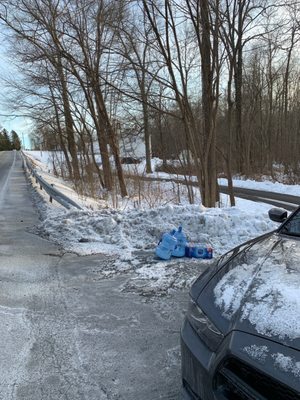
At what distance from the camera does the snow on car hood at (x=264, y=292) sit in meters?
2.05

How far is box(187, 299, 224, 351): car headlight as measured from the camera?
7.29 feet

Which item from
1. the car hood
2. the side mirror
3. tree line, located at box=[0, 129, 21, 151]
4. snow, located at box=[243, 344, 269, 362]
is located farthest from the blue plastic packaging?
tree line, located at box=[0, 129, 21, 151]

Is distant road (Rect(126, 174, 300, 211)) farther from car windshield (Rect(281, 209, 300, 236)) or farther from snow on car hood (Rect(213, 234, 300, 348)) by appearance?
snow on car hood (Rect(213, 234, 300, 348))

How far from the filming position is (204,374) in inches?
84.5

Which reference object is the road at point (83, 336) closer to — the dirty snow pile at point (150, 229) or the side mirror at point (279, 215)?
the dirty snow pile at point (150, 229)

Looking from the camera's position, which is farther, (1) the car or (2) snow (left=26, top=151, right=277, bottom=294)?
(2) snow (left=26, top=151, right=277, bottom=294)

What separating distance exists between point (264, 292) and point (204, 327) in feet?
1.31

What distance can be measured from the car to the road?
75cm

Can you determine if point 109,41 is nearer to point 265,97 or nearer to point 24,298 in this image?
point 24,298

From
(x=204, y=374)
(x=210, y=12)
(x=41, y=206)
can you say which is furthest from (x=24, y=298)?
(x=210, y=12)

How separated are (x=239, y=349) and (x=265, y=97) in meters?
37.4

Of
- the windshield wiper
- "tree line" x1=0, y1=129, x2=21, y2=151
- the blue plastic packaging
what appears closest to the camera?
the windshield wiper

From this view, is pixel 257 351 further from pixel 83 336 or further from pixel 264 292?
pixel 83 336

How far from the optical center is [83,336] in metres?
3.83
